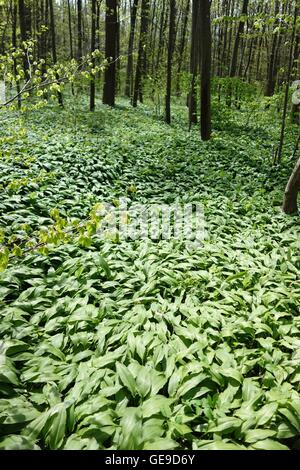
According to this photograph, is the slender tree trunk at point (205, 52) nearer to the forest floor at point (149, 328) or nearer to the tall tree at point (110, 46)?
the tall tree at point (110, 46)

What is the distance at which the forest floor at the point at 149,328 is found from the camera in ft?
9.32

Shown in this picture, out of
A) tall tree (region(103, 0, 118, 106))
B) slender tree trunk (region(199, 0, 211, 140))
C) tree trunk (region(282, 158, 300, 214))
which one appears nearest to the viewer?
tree trunk (region(282, 158, 300, 214))

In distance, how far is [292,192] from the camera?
24.1 feet

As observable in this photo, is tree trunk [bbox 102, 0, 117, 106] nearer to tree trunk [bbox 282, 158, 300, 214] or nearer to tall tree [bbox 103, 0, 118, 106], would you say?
tall tree [bbox 103, 0, 118, 106]

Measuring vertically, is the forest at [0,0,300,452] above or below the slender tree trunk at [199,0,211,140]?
below

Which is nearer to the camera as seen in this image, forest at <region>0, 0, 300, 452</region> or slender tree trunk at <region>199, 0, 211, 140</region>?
forest at <region>0, 0, 300, 452</region>

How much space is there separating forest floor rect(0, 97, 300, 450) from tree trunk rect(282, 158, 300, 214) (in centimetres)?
28

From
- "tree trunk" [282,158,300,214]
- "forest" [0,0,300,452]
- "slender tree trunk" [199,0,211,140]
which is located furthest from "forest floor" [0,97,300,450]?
"slender tree trunk" [199,0,211,140]

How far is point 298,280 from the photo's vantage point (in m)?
5.19

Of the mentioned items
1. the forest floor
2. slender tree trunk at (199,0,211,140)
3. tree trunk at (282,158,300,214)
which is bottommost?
the forest floor

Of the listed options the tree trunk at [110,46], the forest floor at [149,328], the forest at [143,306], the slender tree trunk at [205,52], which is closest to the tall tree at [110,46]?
the tree trunk at [110,46]

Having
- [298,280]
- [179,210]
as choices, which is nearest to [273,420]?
[298,280]

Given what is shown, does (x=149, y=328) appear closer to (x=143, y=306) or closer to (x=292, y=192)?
(x=143, y=306)

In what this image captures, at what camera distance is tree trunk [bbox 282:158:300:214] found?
7.12 metres
